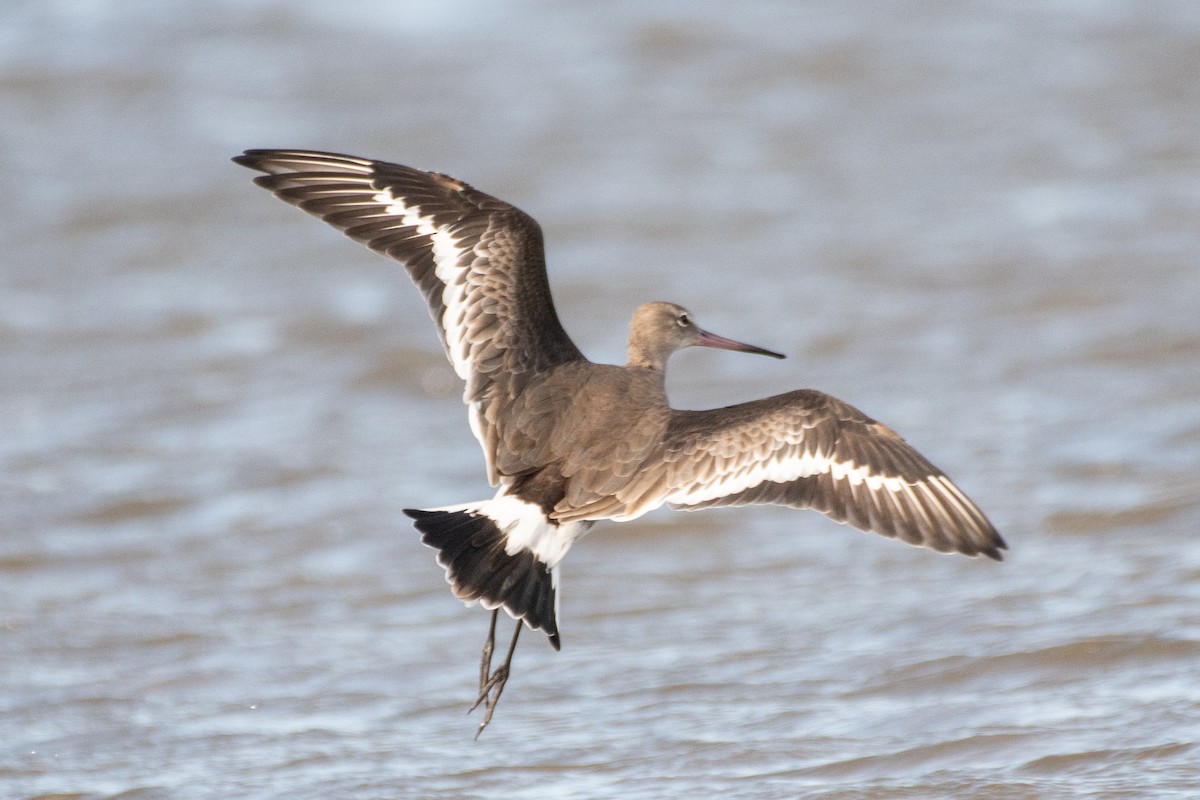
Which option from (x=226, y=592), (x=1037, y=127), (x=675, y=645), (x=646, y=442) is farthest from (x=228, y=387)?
(x=1037, y=127)

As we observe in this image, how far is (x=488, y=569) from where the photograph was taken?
5.22 metres

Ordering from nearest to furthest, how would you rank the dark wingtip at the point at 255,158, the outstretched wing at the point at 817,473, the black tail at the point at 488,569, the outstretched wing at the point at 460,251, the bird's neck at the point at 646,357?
the black tail at the point at 488,569 → the outstretched wing at the point at 817,473 → the outstretched wing at the point at 460,251 → the dark wingtip at the point at 255,158 → the bird's neck at the point at 646,357

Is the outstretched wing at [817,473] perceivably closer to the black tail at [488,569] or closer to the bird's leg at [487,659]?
the black tail at [488,569]

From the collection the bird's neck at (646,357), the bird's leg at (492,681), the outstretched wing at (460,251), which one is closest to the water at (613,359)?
the bird's leg at (492,681)

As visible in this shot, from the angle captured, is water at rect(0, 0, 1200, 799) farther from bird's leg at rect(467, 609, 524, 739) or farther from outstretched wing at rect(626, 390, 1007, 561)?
outstretched wing at rect(626, 390, 1007, 561)

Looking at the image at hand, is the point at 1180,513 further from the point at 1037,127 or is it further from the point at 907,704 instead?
the point at 1037,127

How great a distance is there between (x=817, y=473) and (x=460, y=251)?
1.45m

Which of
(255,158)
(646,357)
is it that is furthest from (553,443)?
(255,158)

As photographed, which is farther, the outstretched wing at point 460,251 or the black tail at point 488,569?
the outstretched wing at point 460,251

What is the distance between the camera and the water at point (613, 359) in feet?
20.1

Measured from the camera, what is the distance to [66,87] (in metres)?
13.9

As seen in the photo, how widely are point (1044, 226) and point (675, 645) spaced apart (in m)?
5.27

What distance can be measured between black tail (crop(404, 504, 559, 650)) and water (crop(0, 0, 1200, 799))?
0.85 meters

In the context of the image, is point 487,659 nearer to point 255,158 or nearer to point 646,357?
point 646,357
